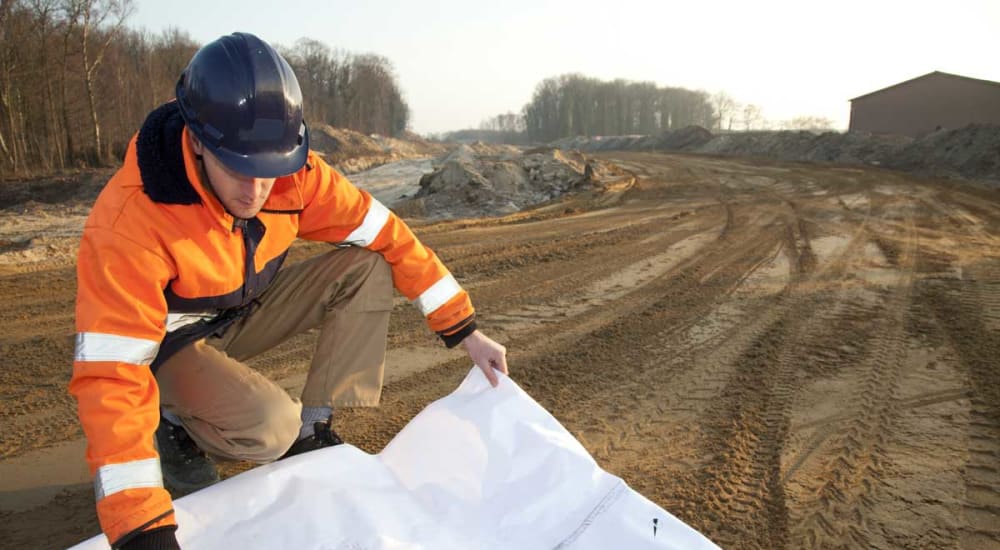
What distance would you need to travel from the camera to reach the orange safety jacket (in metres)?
1.41

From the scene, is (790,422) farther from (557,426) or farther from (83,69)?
(83,69)

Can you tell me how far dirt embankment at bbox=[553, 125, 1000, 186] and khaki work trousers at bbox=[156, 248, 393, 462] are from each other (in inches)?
675

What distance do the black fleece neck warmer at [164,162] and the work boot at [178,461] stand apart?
1.12 m

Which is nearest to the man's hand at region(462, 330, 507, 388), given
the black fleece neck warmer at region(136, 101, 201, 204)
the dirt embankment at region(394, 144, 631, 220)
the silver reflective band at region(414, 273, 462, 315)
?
the silver reflective band at region(414, 273, 462, 315)

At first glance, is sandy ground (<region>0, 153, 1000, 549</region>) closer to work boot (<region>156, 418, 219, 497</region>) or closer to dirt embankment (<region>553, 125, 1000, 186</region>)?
work boot (<region>156, 418, 219, 497</region>)

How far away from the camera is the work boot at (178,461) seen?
7.91 feet

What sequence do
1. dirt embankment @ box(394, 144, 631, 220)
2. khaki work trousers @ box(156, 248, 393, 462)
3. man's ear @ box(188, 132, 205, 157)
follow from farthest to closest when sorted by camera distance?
dirt embankment @ box(394, 144, 631, 220)
khaki work trousers @ box(156, 248, 393, 462)
man's ear @ box(188, 132, 205, 157)

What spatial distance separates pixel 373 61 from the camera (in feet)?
172

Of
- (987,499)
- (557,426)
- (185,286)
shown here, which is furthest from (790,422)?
(185,286)

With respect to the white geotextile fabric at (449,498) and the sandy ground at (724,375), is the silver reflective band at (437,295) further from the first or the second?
the sandy ground at (724,375)

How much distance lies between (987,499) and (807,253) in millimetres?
4625

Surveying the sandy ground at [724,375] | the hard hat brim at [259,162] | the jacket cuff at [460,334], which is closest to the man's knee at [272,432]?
the sandy ground at [724,375]

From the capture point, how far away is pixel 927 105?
3009 centimetres

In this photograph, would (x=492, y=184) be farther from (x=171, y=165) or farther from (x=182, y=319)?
(x=171, y=165)
